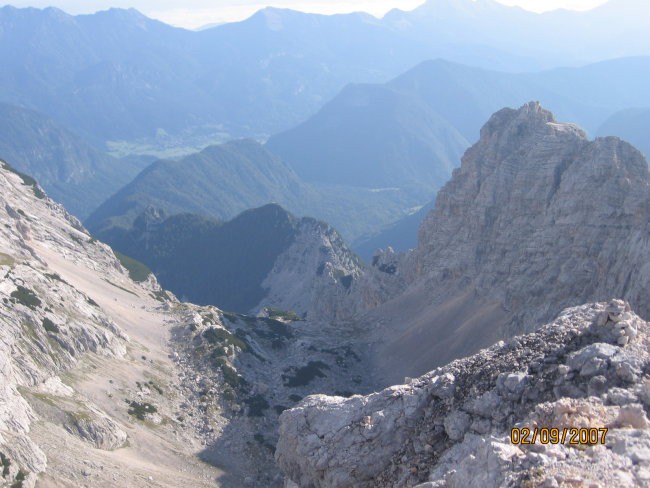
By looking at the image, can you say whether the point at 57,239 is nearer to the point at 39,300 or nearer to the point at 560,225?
the point at 39,300

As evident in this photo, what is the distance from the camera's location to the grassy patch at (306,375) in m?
89.7

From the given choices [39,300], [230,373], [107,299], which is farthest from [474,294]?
[39,300]

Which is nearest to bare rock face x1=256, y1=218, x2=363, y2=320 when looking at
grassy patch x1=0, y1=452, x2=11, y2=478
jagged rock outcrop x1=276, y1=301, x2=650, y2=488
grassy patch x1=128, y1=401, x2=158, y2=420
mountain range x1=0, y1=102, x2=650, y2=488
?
mountain range x1=0, y1=102, x2=650, y2=488

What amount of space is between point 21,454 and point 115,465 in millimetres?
7882

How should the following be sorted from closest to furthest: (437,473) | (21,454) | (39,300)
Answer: (437,473), (21,454), (39,300)

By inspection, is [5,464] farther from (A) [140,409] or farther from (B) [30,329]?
(B) [30,329]

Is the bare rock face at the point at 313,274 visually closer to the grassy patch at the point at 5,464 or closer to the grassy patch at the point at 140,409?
the grassy patch at the point at 140,409

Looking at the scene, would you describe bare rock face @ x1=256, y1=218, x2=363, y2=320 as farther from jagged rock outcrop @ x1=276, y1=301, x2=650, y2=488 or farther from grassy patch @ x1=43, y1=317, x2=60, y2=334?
jagged rock outcrop @ x1=276, y1=301, x2=650, y2=488

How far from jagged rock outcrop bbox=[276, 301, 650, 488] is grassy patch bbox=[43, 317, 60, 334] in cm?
3680

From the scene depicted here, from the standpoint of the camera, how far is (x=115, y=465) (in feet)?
177
